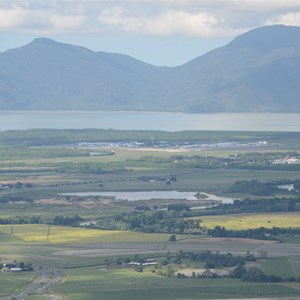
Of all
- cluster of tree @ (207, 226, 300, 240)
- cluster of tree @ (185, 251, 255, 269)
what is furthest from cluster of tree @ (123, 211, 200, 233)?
cluster of tree @ (185, 251, 255, 269)

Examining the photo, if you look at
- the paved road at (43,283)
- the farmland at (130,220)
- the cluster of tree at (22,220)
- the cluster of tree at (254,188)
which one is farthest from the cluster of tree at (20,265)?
the cluster of tree at (254,188)

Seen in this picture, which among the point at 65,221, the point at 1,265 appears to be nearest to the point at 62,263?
the point at 1,265

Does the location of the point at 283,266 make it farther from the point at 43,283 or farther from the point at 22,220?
the point at 22,220

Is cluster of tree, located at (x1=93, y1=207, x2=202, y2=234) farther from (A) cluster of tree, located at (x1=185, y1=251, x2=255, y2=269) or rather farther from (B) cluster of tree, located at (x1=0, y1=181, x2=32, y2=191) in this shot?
(B) cluster of tree, located at (x1=0, y1=181, x2=32, y2=191)

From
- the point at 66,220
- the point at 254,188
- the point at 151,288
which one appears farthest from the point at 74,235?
the point at 254,188

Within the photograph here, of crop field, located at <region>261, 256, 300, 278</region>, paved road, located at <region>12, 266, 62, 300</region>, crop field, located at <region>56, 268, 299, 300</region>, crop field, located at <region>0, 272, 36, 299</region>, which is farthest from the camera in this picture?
crop field, located at <region>261, 256, 300, 278</region>

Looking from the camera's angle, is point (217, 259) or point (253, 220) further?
point (253, 220)
